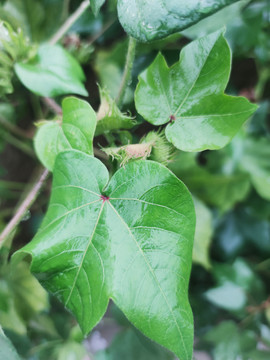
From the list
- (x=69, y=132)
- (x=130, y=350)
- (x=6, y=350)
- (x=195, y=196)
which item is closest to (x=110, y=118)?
(x=69, y=132)

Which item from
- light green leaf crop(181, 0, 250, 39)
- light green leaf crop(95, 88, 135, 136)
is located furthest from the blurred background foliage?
light green leaf crop(95, 88, 135, 136)

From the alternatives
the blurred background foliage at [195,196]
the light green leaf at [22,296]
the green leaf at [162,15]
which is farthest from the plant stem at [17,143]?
the green leaf at [162,15]

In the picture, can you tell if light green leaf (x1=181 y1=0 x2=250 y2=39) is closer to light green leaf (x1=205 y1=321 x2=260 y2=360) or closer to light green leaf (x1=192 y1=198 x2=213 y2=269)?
light green leaf (x1=192 y1=198 x2=213 y2=269)

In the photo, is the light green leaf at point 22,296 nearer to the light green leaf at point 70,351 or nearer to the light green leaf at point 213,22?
the light green leaf at point 70,351

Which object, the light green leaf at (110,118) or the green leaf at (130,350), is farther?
the green leaf at (130,350)

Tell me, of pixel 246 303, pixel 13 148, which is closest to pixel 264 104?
pixel 246 303

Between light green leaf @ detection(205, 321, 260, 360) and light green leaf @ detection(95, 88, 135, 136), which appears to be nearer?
light green leaf @ detection(95, 88, 135, 136)

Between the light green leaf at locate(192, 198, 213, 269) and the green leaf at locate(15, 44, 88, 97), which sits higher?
the green leaf at locate(15, 44, 88, 97)
